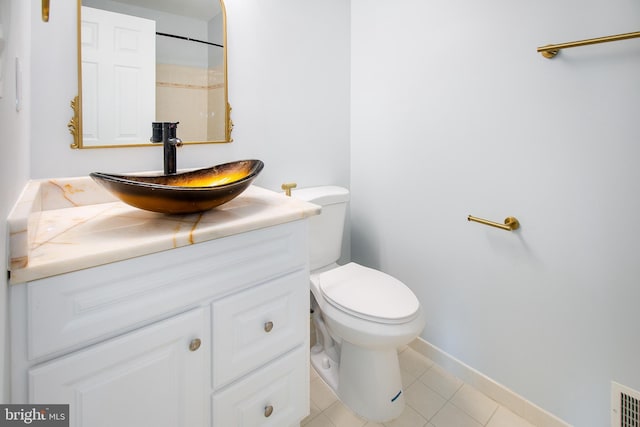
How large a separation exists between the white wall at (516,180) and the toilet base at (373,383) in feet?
1.38

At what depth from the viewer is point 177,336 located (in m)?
0.90

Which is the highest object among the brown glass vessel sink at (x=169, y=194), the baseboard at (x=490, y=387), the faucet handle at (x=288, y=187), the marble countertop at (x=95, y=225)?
the faucet handle at (x=288, y=187)

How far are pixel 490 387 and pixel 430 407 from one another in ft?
0.95

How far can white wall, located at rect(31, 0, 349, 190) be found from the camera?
1166mm

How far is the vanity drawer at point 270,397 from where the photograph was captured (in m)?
1.03

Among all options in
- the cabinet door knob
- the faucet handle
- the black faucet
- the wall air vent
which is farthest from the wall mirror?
the wall air vent

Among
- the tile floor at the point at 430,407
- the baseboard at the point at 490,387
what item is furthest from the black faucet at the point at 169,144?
the baseboard at the point at 490,387

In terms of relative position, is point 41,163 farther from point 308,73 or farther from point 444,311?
point 444,311

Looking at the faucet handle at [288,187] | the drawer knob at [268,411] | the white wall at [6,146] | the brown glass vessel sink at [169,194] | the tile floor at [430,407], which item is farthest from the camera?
the faucet handle at [288,187]

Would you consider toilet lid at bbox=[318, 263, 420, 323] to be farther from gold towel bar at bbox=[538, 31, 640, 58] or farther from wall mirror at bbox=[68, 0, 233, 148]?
gold towel bar at bbox=[538, 31, 640, 58]

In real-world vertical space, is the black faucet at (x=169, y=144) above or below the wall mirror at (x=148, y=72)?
below

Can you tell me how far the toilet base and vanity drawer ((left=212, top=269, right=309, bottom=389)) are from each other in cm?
42

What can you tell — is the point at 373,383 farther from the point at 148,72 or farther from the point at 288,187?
the point at 148,72

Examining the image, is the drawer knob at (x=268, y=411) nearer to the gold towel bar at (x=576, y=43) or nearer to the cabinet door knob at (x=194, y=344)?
the cabinet door knob at (x=194, y=344)
